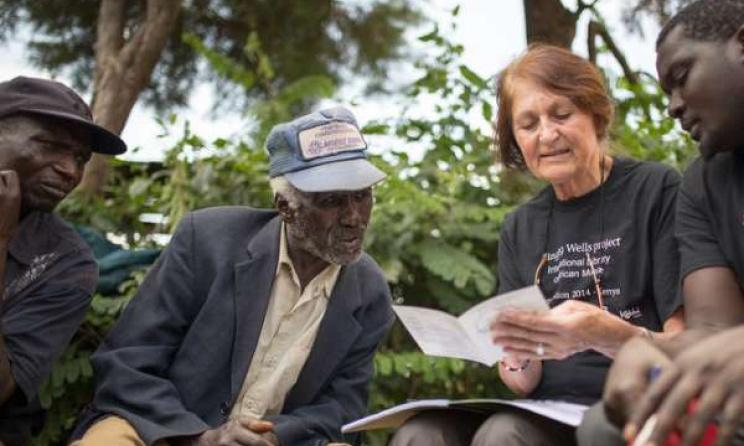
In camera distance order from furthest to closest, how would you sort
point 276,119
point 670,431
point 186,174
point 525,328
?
point 276,119 < point 186,174 < point 525,328 < point 670,431

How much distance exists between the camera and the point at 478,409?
10.2ft

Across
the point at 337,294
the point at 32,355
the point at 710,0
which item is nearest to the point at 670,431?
the point at 710,0

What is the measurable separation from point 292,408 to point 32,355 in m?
0.88

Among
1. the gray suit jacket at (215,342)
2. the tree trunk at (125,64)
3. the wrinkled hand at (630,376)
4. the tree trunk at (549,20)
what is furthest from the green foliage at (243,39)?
the wrinkled hand at (630,376)

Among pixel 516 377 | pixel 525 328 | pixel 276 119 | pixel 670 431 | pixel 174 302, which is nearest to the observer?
pixel 670 431

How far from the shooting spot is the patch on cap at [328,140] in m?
3.65

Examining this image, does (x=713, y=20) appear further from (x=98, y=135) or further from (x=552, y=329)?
(x=98, y=135)

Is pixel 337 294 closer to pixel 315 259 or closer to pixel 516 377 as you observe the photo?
pixel 315 259

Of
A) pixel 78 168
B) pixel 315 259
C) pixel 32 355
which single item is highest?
pixel 78 168

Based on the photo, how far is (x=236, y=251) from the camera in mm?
3684

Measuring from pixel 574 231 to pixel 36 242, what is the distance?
1.81 meters

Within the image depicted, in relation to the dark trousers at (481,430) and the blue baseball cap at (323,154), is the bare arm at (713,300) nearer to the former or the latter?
the dark trousers at (481,430)

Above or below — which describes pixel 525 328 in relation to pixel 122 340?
above

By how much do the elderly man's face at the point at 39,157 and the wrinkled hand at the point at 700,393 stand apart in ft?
7.87
